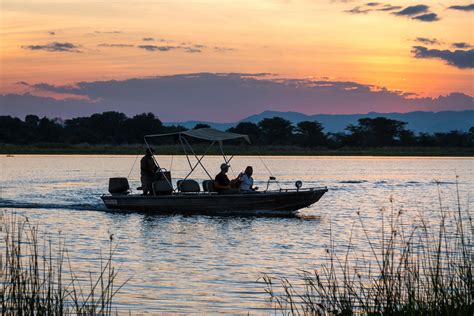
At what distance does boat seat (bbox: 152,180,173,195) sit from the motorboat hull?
0.24m

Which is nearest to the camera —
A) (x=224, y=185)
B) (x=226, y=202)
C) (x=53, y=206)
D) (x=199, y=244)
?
(x=199, y=244)

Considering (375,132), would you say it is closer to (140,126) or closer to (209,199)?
(140,126)

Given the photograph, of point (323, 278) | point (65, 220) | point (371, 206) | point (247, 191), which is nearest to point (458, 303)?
point (323, 278)

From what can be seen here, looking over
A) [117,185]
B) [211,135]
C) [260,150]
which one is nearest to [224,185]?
[211,135]

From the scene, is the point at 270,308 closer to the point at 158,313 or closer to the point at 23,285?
the point at 158,313

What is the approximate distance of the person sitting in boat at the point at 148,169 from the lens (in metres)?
27.3

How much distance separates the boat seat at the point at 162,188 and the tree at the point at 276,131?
105 meters

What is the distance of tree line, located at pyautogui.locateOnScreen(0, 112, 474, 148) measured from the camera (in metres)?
130

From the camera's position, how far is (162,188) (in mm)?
28156

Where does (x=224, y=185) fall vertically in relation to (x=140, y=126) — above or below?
below

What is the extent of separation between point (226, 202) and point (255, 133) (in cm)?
10619

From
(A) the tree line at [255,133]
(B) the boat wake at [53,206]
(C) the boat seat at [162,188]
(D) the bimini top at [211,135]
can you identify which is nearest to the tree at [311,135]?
(A) the tree line at [255,133]

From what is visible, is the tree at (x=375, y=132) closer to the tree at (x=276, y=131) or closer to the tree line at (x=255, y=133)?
the tree line at (x=255, y=133)

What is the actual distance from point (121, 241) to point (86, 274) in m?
6.65
